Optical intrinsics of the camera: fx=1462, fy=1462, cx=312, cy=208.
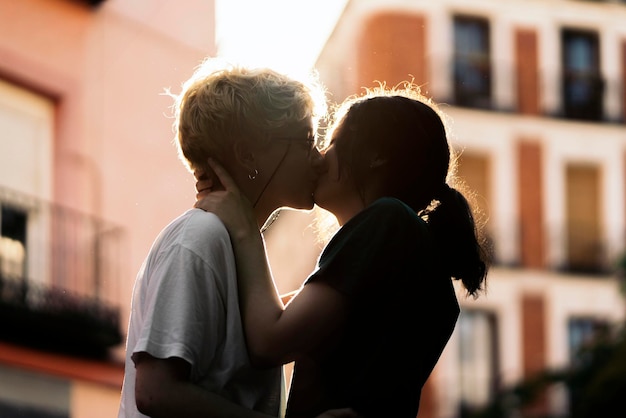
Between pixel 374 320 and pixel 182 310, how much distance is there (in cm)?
30

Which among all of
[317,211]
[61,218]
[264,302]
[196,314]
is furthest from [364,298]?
[61,218]

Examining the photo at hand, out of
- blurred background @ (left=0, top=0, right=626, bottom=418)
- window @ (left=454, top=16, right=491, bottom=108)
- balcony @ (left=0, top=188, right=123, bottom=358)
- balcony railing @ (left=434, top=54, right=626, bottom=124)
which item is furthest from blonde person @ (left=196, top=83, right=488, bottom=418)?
balcony railing @ (left=434, top=54, right=626, bottom=124)

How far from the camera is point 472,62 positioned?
655 inches

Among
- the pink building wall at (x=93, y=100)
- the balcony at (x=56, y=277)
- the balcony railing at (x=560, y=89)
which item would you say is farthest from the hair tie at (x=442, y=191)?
the balcony railing at (x=560, y=89)

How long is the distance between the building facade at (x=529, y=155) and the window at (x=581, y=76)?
0.01m

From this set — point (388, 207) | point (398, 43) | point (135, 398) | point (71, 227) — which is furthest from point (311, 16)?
point (398, 43)

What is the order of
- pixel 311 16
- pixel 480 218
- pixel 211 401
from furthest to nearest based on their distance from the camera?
pixel 311 16, pixel 480 218, pixel 211 401

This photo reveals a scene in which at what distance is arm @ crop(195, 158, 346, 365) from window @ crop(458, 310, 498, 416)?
46.3 feet

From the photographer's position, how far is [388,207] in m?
2.21

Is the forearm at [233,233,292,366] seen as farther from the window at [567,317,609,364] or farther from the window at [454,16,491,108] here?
the window at [567,317,609,364]

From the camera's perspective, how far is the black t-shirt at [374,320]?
2160 millimetres

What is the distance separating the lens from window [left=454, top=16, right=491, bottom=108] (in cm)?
1652

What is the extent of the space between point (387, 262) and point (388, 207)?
85 millimetres

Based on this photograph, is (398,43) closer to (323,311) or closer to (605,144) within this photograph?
(605,144)
